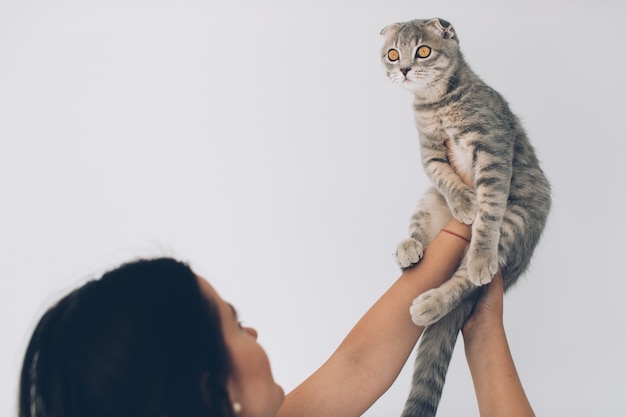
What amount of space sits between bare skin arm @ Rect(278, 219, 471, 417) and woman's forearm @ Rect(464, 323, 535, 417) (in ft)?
0.41

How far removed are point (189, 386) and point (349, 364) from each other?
51cm

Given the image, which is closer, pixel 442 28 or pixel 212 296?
pixel 212 296

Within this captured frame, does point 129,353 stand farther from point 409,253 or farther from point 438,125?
point 438,125

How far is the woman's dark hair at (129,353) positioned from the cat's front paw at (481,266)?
645mm

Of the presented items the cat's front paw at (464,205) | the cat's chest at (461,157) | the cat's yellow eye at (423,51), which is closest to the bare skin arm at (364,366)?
the cat's front paw at (464,205)

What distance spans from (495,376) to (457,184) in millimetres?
455

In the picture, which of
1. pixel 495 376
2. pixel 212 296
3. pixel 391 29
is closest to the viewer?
pixel 212 296

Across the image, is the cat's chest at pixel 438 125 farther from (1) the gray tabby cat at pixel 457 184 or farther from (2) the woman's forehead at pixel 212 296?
(2) the woman's forehead at pixel 212 296

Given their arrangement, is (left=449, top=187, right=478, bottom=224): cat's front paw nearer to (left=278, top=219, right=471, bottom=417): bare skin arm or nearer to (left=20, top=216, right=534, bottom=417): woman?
(left=278, top=219, right=471, bottom=417): bare skin arm

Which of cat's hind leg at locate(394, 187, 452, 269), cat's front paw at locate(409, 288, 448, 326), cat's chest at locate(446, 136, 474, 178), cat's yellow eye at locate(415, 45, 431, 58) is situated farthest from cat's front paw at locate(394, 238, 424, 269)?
cat's yellow eye at locate(415, 45, 431, 58)

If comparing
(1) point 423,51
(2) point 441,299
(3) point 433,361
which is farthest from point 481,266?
(1) point 423,51

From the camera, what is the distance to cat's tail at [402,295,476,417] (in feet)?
3.99

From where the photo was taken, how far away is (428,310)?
1.21 meters

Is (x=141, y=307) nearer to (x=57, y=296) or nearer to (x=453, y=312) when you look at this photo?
(x=57, y=296)
